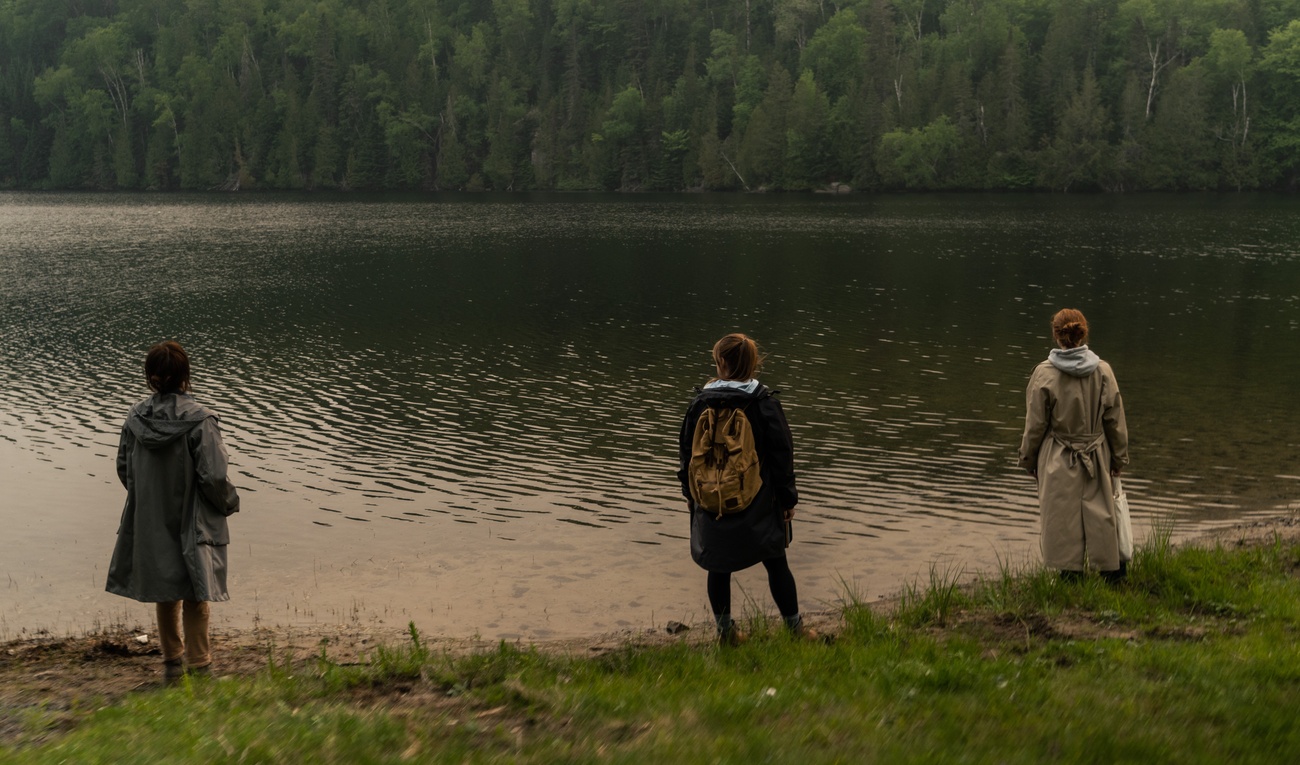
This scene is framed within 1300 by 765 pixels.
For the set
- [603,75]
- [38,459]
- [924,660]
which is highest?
[603,75]

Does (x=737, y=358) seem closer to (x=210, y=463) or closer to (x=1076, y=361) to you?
(x=1076, y=361)

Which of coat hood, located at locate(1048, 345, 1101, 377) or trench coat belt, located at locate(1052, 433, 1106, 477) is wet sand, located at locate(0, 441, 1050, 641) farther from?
coat hood, located at locate(1048, 345, 1101, 377)

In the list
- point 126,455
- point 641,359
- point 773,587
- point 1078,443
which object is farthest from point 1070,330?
point 641,359

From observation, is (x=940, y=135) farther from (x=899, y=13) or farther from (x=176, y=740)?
(x=176, y=740)

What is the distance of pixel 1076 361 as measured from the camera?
26.1 feet

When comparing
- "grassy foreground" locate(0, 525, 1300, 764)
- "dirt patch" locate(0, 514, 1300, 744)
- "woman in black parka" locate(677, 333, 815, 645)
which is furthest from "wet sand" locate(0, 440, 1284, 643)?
"grassy foreground" locate(0, 525, 1300, 764)

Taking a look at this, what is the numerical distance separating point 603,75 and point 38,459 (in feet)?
461

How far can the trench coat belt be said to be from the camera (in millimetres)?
8000

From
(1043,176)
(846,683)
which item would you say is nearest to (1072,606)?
(846,683)

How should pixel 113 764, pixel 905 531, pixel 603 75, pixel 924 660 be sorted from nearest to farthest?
pixel 113 764
pixel 924 660
pixel 905 531
pixel 603 75

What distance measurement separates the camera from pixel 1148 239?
182ft

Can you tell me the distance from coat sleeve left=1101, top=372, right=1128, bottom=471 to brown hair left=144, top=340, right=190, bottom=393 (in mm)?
A: 5815

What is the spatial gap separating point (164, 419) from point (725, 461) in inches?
131

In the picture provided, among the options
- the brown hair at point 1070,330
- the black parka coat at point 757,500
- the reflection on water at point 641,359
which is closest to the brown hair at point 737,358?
the black parka coat at point 757,500
